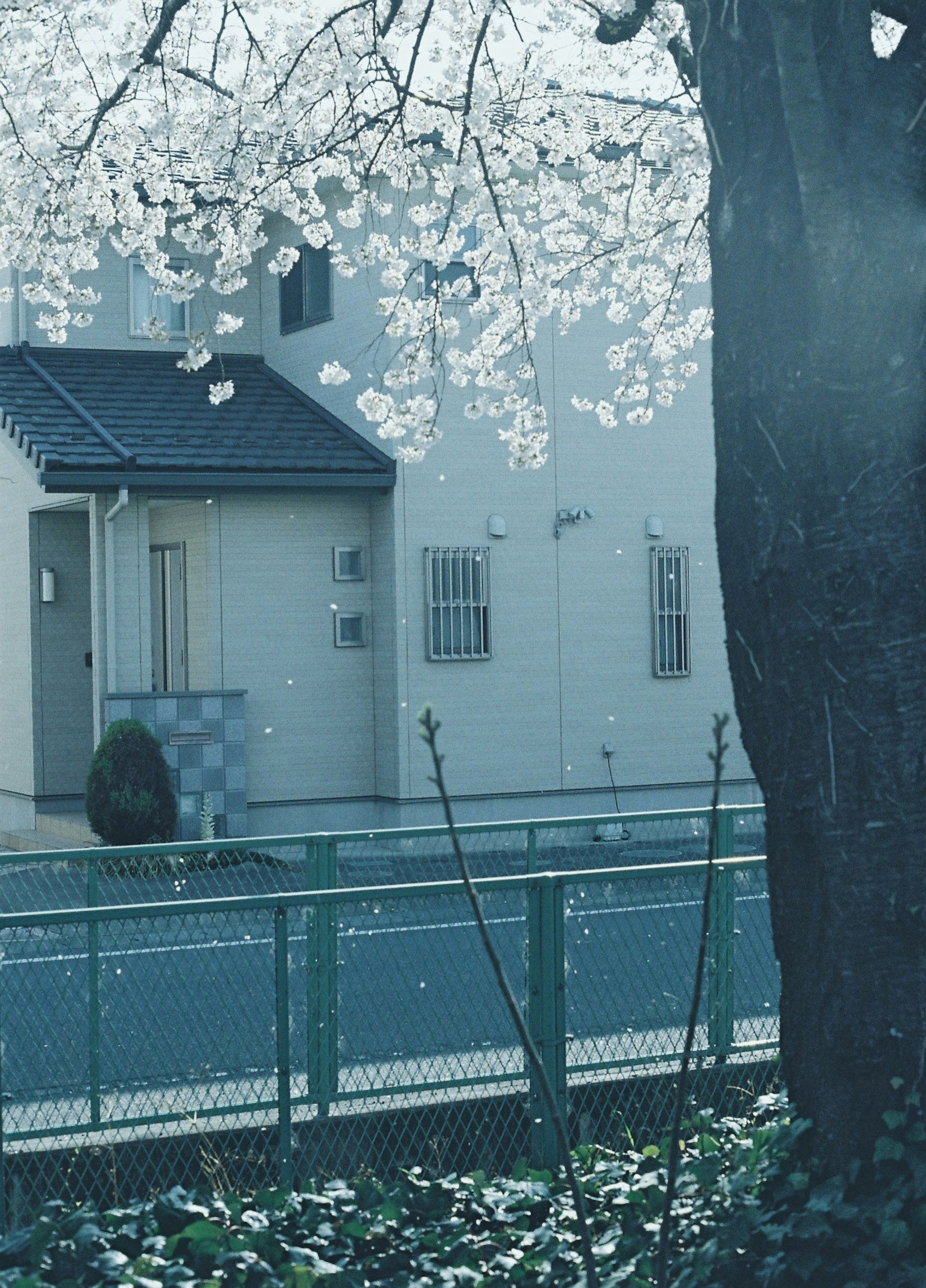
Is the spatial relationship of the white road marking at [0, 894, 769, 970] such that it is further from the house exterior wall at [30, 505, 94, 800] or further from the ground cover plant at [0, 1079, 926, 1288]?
the house exterior wall at [30, 505, 94, 800]

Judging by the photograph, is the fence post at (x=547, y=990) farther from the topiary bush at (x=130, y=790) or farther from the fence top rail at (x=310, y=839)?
the topiary bush at (x=130, y=790)

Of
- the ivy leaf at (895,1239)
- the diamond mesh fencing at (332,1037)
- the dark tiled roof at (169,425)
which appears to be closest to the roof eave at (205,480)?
the dark tiled roof at (169,425)

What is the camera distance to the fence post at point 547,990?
22.2 ft

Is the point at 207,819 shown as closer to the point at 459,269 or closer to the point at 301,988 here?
the point at 459,269

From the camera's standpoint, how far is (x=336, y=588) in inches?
755

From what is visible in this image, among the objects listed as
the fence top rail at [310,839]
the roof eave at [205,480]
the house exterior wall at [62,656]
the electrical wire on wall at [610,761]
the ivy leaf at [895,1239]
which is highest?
the roof eave at [205,480]

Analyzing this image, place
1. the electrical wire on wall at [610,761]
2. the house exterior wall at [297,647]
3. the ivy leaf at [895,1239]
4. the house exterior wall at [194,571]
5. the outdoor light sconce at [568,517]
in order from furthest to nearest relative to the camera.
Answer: the electrical wire on wall at [610,761], the outdoor light sconce at [568,517], the house exterior wall at [194,571], the house exterior wall at [297,647], the ivy leaf at [895,1239]

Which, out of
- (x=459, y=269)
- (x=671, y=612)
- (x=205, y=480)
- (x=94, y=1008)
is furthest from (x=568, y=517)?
(x=94, y=1008)

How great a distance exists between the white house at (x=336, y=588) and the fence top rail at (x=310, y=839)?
8805mm

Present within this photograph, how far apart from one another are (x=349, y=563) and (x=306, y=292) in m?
3.56

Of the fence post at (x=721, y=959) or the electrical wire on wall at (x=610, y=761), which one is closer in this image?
the fence post at (x=721, y=959)

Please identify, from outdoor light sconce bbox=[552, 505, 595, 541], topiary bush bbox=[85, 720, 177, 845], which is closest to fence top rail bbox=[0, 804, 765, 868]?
topiary bush bbox=[85, 720, 177, 845]

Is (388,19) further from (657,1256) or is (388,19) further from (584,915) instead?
(657,1256)

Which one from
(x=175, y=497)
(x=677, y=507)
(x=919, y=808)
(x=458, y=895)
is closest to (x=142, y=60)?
(x=458, y=895)
